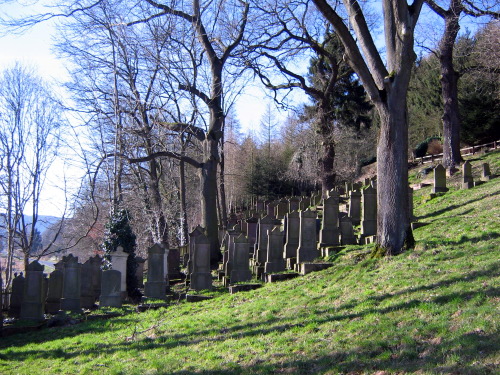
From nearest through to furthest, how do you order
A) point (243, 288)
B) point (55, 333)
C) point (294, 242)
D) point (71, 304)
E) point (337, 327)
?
point (337, 327), point (55, 333), point (243, 288), point (294, 242), point (71, 304)

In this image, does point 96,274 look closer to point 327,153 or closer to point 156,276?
point 156,276

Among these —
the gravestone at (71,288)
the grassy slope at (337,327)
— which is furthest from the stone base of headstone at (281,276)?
the gravestone at (71,288)

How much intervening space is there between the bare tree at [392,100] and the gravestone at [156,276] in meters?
6.33

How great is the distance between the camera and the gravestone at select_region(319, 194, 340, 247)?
593 inches

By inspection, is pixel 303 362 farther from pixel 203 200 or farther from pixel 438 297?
pixel 203 200

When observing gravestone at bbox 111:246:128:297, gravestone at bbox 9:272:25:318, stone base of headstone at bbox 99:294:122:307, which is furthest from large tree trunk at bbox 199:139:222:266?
gravestone at bbox 9:272:25:318

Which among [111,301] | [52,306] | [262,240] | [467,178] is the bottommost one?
[52,306]

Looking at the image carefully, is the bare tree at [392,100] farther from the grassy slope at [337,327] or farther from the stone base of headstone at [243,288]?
the stone base of headstone at [243,288]

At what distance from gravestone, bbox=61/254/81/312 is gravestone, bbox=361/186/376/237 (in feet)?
27.5

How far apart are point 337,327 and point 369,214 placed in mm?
7318

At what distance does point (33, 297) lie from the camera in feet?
49.9

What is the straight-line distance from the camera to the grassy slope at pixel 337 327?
659 centimetres

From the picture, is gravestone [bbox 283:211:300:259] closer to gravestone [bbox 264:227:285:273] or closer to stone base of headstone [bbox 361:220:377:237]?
gravestone [bbox 264:227:285:273]

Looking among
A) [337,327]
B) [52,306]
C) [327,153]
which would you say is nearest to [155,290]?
[52,306]
